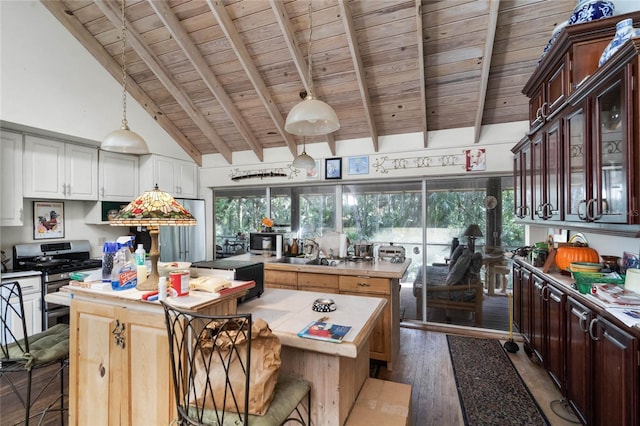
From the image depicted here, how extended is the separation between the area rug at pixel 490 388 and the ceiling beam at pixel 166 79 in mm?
4155

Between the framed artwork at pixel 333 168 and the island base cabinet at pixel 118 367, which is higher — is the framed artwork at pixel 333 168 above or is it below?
above

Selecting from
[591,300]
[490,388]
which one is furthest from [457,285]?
[591,300]

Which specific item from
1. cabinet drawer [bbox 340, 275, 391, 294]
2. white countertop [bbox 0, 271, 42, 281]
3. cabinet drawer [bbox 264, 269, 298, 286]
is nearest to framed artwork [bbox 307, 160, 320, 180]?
cabinet drawer [bbox 264, 269, 298, 286]

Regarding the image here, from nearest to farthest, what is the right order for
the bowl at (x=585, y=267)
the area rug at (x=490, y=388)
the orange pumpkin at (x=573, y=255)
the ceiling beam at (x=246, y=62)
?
1. the bowl at (x=585, y=267)
2. the area rug at (x=490, y=388)
3. the orange pumpkin at (x=573, y=255)
4. the ceiling beam at (x=246, y=62)

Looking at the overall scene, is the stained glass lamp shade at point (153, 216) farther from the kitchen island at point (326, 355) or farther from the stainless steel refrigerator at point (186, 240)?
the stainless steel refrigerator at point (186, 240)

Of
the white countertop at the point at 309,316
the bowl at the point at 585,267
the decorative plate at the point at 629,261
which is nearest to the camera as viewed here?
the white countertop at the point at 309,316

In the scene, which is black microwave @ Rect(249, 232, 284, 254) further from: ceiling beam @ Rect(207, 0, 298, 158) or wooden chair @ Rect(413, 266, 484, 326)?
wooden chair @ Rect(413, 266, 484, 326)

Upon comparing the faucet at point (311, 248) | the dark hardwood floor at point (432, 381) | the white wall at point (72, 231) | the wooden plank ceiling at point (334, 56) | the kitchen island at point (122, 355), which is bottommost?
the dark hardwood floor at point (432, 381)

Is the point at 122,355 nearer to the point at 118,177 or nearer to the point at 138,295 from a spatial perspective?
the point at 138,295

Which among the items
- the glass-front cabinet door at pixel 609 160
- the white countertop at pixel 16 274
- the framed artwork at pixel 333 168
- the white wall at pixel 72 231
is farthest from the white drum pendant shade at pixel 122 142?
the glass-front cabinet door at pixel 609 160

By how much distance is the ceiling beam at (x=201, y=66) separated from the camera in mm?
2943

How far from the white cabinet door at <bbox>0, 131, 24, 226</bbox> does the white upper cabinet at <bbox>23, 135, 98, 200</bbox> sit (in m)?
0.06

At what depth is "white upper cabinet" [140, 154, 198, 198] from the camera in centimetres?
434

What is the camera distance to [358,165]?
4.21 meters
